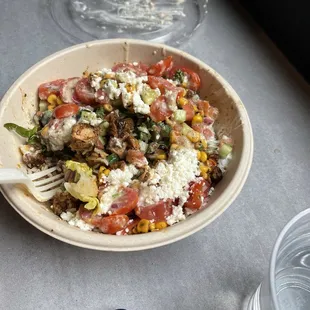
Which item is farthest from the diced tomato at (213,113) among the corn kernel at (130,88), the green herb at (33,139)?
the green herb at (33,139)

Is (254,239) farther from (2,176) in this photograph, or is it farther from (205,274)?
(2,176)

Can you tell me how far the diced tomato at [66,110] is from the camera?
103 cm

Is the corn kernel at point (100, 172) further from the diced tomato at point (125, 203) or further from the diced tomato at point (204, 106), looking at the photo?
the diced tomato at point (204, 106)

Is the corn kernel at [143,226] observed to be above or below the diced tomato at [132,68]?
below

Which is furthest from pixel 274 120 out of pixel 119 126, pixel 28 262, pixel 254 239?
pixel 28 262

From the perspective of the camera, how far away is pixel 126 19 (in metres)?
1.51

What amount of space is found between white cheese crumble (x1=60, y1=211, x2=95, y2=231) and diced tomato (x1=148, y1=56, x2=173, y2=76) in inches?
17.4

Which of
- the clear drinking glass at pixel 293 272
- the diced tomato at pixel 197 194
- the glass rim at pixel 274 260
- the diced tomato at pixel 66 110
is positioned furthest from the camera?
the diced tomato at pixel 66 110

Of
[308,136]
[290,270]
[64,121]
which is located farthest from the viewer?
[308,136]

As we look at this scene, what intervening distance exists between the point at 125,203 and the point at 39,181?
0.66 feet

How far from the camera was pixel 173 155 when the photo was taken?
0.97 meters

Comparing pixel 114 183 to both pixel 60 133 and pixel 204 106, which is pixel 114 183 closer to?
pixel 60 133

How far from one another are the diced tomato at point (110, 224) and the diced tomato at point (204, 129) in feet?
1.04

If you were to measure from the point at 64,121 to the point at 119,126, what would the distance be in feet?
0.41
